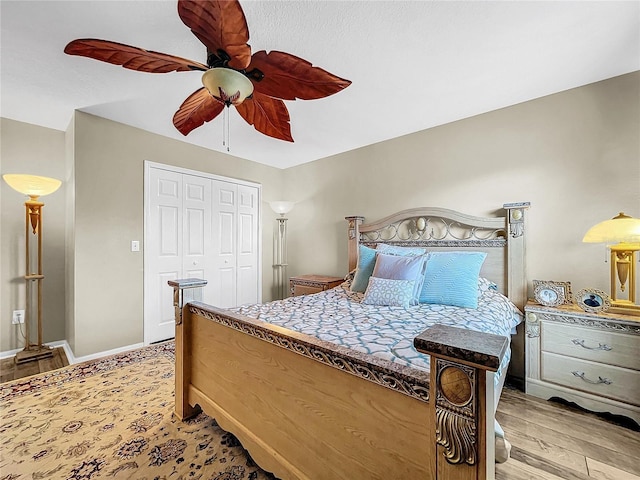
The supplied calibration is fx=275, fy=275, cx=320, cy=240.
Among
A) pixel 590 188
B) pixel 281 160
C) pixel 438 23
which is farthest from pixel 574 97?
pixel 281 160

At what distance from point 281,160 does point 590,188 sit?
11.6ft

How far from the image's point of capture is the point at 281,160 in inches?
167

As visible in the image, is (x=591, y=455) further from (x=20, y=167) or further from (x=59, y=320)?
(x=20, y=167)

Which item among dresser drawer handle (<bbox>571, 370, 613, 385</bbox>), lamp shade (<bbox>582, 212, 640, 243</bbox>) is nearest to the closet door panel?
dresser drawer handle (<bbox>571, 370, 613, 385</bbox>)

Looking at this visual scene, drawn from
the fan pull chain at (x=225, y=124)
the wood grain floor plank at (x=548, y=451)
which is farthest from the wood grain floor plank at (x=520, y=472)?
the fan pull chain at (x=225, y=124)

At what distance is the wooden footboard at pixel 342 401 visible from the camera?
2.17 ft

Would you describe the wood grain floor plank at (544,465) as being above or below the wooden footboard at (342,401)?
below

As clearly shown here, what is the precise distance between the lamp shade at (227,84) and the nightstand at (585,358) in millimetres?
2553

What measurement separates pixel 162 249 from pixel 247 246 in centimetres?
121

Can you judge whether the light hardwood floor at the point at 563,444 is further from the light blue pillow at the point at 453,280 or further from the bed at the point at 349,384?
the light blue pillow at the point at 453,280

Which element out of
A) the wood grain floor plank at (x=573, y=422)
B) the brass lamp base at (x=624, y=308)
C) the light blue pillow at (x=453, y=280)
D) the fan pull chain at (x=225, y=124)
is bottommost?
the wood grain floor plank at (x=573, y=422)

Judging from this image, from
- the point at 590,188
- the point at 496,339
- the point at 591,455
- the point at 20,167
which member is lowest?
the point at 591,455

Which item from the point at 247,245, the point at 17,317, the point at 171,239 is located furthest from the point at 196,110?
the point at 17,317

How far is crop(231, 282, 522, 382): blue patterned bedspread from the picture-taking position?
4.28 feet
